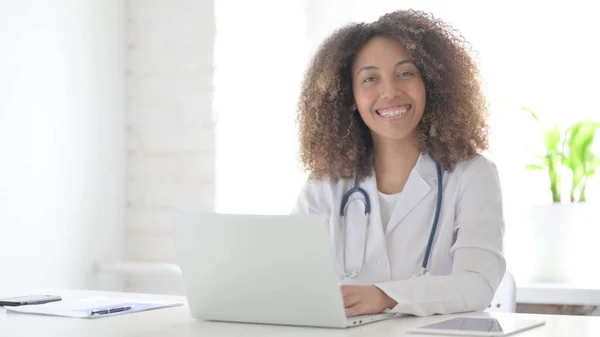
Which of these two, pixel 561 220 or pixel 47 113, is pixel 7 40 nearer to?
pixel 47 113

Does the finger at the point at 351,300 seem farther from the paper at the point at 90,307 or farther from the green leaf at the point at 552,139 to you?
the green leaf at the point at 552,139

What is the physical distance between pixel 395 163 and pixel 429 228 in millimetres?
216

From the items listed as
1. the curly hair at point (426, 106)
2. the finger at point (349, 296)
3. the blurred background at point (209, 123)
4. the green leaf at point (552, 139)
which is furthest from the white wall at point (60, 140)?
the green leaf at point (552, 139)

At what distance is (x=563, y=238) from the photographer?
2594mm

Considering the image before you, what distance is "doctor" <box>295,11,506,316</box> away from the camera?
194 cm

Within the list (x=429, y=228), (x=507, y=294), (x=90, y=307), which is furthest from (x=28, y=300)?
(x=507, y=294)

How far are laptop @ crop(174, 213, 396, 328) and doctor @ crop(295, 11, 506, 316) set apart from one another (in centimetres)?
45

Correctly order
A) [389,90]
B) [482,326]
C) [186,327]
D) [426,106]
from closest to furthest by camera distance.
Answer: [482,326]
[186,327]
[389,90]
[426,106]

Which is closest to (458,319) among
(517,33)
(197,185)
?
(197,185)

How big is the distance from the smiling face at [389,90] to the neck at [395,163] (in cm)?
2

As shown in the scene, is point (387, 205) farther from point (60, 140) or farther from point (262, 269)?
point (60, 140)

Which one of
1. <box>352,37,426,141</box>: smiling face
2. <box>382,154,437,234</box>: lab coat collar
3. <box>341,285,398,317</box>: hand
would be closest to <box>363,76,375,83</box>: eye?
<box>352,37,426,141</box>: smiling face

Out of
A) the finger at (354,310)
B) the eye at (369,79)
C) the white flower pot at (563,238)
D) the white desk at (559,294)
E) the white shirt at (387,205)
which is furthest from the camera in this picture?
the white flower pot at (563,238)

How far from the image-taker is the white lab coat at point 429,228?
1.79 metres
